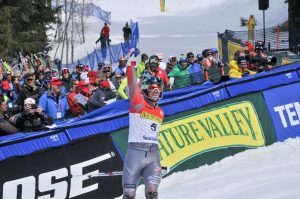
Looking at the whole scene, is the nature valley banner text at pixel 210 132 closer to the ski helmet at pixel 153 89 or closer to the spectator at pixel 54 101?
the spectator at pixel 54 101

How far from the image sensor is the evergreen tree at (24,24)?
2661cm

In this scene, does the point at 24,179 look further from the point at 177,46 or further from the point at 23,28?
the point at 177,46

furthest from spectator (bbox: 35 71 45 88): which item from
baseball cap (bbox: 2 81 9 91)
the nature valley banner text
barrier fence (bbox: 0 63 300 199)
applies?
the nature valley banner text

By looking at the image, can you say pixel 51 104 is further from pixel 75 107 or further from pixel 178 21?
pixel 178 21

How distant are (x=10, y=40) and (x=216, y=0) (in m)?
39.0

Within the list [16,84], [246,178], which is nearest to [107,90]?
[16,84]

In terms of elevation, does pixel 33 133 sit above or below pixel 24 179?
above

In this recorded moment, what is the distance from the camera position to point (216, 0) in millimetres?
63031

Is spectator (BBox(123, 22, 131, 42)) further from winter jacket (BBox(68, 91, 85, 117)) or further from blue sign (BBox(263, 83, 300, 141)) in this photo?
winter jacket (BBox(68, 91, 85, 117))

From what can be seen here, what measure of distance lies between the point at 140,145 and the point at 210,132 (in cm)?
360

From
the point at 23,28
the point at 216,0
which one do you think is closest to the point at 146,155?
the point at 23,28

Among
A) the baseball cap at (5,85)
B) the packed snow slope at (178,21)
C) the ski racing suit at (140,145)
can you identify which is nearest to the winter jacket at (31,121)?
the ski racing suit at (140,145)

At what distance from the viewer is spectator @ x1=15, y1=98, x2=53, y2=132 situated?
10.2 m

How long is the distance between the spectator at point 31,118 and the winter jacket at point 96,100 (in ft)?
6.29
